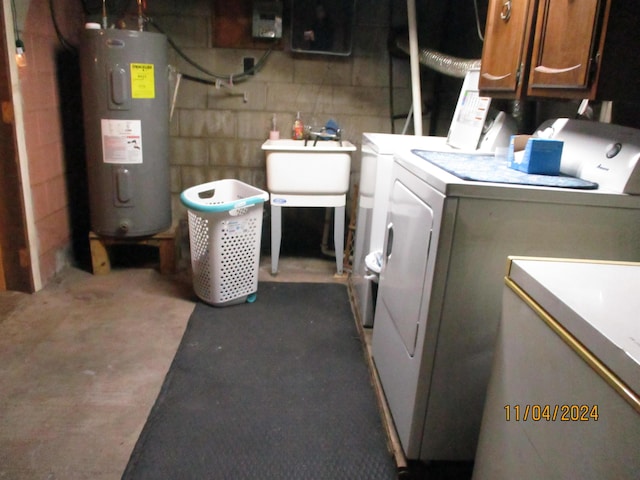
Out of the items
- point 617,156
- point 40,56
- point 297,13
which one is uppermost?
point 297,13

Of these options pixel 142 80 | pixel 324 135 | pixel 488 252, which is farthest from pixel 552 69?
pixel 142 80

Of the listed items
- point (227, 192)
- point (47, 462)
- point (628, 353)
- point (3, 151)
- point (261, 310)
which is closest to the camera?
point (628, 353)

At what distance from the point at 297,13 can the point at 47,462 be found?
2.72 meters

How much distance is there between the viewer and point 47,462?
1.43 meters

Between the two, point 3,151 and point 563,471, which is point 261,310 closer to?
point 3,151

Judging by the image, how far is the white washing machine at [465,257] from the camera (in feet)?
3.93

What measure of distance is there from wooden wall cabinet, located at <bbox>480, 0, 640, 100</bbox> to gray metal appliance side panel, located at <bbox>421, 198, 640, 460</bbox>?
1.12 feet

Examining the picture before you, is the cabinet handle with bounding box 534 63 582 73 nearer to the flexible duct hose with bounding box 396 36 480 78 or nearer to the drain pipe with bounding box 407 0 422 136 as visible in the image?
the flexible duct hose with bounding box 396 36 480 78

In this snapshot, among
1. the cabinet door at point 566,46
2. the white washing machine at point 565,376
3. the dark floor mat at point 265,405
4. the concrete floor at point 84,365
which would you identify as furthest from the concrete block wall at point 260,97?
the white washing machine at point 565,376

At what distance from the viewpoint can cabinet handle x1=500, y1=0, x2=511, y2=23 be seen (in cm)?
165

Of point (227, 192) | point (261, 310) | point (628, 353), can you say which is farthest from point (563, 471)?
point (227, 192)

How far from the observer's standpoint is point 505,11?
1.67 meters

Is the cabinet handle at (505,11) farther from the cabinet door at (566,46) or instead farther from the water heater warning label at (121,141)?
the water heater warning label at (121,141)
